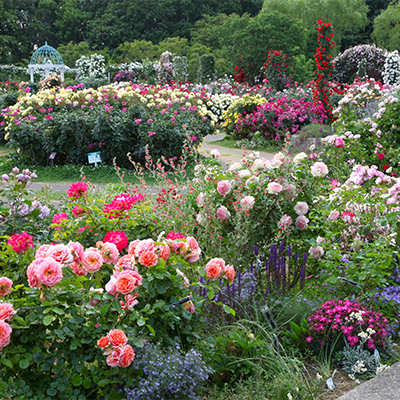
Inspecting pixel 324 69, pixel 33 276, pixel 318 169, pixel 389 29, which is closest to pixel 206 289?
pixel 33 276

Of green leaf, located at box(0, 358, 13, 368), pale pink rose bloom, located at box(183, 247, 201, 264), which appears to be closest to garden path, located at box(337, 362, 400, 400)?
pale pink rose bloom, located at box(183, 247, 201, 264)

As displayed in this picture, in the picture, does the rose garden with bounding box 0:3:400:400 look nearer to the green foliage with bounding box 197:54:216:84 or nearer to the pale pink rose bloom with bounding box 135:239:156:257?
the pale pink rose bloom with bounding box 135:239:156:257

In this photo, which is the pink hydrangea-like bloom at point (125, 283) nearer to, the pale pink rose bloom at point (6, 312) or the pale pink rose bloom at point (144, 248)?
the pale pink rose bloom at point (144, 248)

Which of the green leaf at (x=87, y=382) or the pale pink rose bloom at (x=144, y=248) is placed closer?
the green leaf at (x=87, y=382)

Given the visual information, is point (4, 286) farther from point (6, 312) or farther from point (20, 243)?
point (20, 243)

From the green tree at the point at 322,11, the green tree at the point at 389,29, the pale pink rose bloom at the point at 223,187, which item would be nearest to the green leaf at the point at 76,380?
the pale pink rose bloom at the point at 223,187

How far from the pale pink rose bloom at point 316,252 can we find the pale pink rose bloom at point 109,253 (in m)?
1.63

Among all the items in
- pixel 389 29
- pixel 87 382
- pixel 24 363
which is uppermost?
pixel 389 29

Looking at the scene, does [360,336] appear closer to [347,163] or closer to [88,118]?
[347,163]

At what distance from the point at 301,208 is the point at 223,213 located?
590mm

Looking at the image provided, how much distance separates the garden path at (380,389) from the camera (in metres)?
2.01

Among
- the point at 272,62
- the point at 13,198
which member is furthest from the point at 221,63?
the point at 13,198

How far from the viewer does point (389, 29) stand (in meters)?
37.1

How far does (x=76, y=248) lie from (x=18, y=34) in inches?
1617
